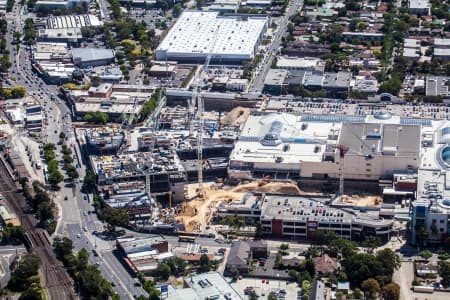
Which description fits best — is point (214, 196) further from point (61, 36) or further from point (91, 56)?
point (61, 36)

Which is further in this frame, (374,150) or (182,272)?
(374,150)

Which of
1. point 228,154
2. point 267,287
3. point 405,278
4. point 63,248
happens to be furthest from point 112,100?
point 405,278

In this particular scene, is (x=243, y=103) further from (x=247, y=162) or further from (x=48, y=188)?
(x=48, y=188)

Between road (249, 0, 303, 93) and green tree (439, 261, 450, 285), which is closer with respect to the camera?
green tree (439, 261, 450, 285)

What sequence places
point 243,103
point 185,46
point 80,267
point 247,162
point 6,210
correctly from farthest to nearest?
point 185,46 < point 243,103 < point 247,162 < point 6,210 < point 80,267

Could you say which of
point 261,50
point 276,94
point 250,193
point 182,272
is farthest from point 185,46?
point 182,272

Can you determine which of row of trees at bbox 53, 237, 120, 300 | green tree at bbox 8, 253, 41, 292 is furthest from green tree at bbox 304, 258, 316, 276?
green tree at bbox 8, 253, 41, 292

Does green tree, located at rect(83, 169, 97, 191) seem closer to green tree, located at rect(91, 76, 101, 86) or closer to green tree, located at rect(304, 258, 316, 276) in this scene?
green tree, located at rect(304, 258, 316, 276)
